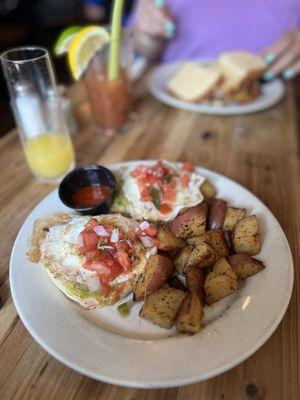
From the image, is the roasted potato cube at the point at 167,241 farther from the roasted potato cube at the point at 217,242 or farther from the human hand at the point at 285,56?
the human hand at the point at 285,56

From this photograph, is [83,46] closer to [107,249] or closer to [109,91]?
[109,91]

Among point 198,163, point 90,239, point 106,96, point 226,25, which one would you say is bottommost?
point 198,163

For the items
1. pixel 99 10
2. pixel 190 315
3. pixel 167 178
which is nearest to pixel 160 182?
pixel 167 178

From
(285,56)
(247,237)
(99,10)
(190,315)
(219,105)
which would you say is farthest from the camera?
(99,10)

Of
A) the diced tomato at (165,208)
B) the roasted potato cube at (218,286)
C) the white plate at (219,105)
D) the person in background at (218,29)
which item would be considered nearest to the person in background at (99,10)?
the person in background at (218,29)

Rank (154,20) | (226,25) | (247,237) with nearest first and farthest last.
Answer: (247,237) < (154,20) < (226,25)

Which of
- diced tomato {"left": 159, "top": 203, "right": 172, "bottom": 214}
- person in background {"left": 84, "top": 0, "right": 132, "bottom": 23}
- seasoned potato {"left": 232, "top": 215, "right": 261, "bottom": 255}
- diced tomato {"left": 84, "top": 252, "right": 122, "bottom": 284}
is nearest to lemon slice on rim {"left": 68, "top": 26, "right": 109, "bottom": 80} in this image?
diced tomato {"left": 159, "top": 203, "right": 172, "bottom": 214}

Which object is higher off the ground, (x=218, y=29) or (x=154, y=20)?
(x=154, y=20)

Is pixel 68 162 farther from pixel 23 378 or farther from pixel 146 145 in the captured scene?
pixel 23 378
